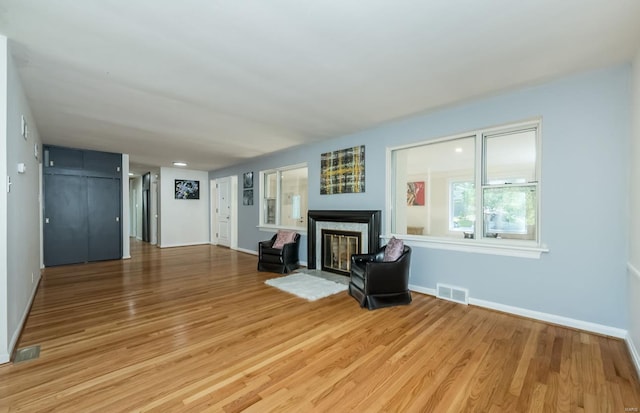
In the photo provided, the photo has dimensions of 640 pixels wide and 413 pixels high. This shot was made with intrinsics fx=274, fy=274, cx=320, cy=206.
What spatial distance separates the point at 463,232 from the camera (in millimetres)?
3648

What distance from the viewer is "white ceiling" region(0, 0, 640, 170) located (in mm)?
1759

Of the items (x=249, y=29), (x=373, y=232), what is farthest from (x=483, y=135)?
(x=249, y=29)

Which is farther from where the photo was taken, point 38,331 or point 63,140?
point 63,140

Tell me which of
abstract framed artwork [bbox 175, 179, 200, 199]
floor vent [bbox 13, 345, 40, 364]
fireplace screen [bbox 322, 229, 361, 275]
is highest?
abstract framed artwork [bbox 175, 179, 200, 199]

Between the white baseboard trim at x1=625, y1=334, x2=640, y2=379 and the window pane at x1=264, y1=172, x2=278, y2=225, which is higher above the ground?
the window pane at x1=264, y1=172, x2=278, y2=225

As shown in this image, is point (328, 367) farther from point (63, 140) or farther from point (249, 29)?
point (63, 140)

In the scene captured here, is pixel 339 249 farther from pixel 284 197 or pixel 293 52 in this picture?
pixel 293 52

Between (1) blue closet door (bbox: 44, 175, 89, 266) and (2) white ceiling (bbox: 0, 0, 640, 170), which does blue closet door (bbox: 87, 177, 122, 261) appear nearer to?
(1) blue closet door (bbox: 44, 175, 89, 266)

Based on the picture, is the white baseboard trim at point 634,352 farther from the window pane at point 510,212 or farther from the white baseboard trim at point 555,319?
the window pane at point 510,212

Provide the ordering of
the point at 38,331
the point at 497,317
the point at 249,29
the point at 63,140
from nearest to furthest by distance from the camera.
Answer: the point at 249,29 → the point at 38,331 → the point at 497,317 → the point at 63,140

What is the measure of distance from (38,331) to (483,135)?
5140mm

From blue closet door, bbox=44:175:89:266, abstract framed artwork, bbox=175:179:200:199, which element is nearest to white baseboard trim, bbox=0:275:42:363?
blue closet door, bbox=44:175:89:266

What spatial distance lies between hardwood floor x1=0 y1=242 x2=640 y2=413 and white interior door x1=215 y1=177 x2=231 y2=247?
4.79 m

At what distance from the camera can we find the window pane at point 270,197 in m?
6.59
